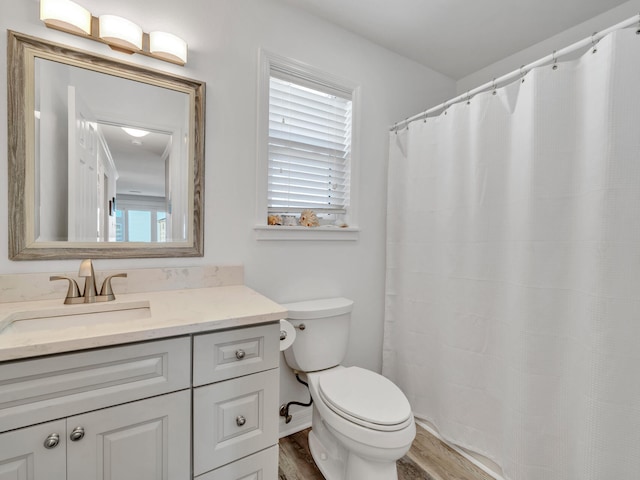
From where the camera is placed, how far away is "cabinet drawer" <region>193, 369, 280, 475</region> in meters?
0.94

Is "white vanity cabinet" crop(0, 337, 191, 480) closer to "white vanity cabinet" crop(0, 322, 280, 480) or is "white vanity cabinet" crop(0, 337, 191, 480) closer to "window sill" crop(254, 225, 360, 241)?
"white vanity cabinet" crop(0, 322, 280, 480)

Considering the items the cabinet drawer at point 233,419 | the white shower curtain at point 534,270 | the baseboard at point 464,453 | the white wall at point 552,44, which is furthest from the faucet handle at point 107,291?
the white wall at point 552,44

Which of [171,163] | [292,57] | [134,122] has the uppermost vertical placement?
[292,57]

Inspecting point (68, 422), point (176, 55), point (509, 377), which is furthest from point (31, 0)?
point (509, 377)

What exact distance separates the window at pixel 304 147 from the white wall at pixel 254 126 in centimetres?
7

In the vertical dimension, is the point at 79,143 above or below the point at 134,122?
below

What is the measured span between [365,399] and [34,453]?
109 centimetres

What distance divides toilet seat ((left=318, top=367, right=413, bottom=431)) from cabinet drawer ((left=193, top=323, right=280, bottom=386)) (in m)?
0.43

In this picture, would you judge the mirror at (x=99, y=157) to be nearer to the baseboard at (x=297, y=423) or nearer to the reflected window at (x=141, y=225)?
the reflected window at (x=141, y=225)

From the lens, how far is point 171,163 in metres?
1.40

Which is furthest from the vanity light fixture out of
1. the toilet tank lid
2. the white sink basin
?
the toilet tank lid

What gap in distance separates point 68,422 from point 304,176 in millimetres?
1485

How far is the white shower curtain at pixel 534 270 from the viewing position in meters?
1.09

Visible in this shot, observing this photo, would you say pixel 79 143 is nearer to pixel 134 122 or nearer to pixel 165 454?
pixel 134 122
